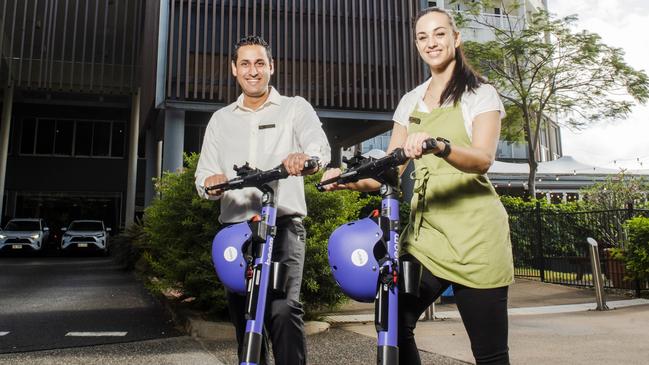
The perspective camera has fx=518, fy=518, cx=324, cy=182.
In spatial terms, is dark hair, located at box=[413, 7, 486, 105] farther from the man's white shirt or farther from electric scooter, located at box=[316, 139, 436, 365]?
the man's white shirt

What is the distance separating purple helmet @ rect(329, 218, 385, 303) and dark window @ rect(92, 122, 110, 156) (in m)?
29.8

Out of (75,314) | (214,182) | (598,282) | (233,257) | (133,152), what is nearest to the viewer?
(233,257)

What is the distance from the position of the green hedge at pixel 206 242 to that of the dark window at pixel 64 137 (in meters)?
25.5

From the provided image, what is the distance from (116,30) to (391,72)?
15156 millimetres

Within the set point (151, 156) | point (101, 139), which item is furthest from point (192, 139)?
point (101, 139)

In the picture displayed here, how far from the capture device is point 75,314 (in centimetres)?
662

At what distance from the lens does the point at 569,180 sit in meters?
26.4

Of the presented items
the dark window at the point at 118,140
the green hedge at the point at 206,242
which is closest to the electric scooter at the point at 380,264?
the green hedge at the point at 206,242

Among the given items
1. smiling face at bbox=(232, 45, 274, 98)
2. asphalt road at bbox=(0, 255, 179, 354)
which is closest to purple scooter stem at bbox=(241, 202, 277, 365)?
smiling face at bbox=(232, 45, 274, 98)

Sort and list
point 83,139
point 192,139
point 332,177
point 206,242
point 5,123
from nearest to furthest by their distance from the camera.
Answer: point 332,177
point 206,242
point 5,123
point 192,139
point 83,139

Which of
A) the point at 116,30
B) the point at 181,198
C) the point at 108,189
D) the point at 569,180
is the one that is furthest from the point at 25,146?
the point at 569,180

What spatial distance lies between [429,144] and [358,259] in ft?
1.43

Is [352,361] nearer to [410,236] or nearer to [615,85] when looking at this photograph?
[410,236]

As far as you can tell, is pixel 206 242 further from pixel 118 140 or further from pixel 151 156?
pixel 118 140
